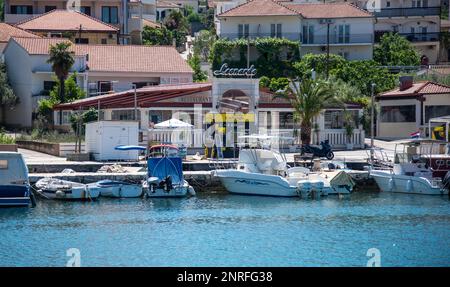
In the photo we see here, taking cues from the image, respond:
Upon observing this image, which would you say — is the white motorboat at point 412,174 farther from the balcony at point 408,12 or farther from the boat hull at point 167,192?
the balcony at point 408,12

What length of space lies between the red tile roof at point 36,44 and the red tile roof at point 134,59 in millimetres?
2050

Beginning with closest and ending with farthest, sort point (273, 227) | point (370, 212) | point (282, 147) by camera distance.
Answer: point (273, 227), point (370, 212), point (282, 147)

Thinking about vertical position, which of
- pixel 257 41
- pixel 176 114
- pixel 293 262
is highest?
pixel 257 41

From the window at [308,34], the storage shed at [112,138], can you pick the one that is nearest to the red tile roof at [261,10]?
the window at [308,34]

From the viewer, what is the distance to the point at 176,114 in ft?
206

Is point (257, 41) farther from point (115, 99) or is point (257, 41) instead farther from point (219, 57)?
point (115, 99)

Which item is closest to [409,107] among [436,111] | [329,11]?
[436,111]

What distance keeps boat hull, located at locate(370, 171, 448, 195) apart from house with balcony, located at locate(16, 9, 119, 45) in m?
41.9

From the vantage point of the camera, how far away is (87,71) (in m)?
77.1

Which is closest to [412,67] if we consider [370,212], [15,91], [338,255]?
[15,91]

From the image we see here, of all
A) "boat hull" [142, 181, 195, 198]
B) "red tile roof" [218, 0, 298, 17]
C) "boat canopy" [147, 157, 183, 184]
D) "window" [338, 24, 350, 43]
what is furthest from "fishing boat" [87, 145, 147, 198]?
"window" [338, 24, 350, 43]

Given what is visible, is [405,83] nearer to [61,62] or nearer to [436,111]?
[436,111]

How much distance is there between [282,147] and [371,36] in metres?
32.7
